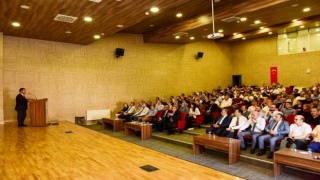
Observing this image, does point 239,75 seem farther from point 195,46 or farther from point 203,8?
point 203,8

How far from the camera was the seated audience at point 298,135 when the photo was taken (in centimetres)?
398

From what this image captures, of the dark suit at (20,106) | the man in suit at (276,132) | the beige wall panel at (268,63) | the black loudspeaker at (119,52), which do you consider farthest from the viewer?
the beige wall panel at (268,63)

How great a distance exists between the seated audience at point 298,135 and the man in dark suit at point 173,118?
3.18 metres

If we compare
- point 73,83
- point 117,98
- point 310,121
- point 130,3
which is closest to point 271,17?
point 310,121

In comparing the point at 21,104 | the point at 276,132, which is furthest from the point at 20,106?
the point at 276,132

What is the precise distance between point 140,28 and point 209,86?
5388 mm

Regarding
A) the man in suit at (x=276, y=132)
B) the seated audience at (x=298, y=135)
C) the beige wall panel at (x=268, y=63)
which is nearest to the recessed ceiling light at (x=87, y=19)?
the man in suit at (x=276, y=132)

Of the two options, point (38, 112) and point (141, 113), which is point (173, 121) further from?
point (38, 112)

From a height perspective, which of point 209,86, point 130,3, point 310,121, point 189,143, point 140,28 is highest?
point 140,28

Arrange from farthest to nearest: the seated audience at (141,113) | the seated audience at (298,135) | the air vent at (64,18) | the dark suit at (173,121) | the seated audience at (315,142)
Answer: the seated audience at (141,113), the dark suit at (173,121), the air vent at (64,18), the seated audience at (298,135), the seated audience at (315,142)

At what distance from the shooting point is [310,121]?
5.00 metres

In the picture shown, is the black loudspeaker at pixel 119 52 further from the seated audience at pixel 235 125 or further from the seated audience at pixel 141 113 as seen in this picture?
the seated audience at pixel 235 125

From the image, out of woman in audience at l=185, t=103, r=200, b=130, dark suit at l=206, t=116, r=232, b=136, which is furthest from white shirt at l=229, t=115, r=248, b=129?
woman in audience at l=185, t=103, r=200, b=130

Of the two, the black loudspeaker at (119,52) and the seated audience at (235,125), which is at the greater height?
the black loudspeaker at (119,52)
